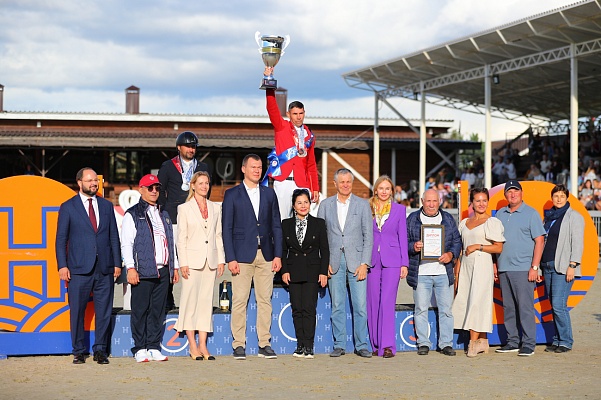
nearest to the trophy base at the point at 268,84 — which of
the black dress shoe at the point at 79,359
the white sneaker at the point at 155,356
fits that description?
the white sneaker at the point at 155,356

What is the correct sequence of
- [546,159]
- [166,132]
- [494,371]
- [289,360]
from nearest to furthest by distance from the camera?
[494,371]
[289,360]
[546,159]
[166,132]

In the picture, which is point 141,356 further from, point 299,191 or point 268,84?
point 268,84

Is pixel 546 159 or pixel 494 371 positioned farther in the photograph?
pixel 546 159

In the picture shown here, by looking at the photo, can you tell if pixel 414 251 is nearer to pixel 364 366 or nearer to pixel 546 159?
pixel 364 366

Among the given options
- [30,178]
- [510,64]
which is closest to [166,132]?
[510,64]

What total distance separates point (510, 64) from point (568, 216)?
16.7m

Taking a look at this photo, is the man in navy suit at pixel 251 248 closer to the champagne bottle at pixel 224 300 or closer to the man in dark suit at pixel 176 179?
the champagne bottle at pixel 224 300

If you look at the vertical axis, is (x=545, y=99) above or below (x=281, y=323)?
above

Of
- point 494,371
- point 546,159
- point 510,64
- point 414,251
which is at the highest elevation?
point 510,64

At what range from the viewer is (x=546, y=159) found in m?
27.1

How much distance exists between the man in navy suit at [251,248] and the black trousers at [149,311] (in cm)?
68

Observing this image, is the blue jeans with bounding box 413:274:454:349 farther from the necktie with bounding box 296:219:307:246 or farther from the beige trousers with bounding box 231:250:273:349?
the beige trousers with bounding box 231:250:273:349

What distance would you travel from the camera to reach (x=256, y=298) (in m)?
7.96

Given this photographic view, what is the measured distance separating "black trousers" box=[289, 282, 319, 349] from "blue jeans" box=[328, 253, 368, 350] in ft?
0.76
